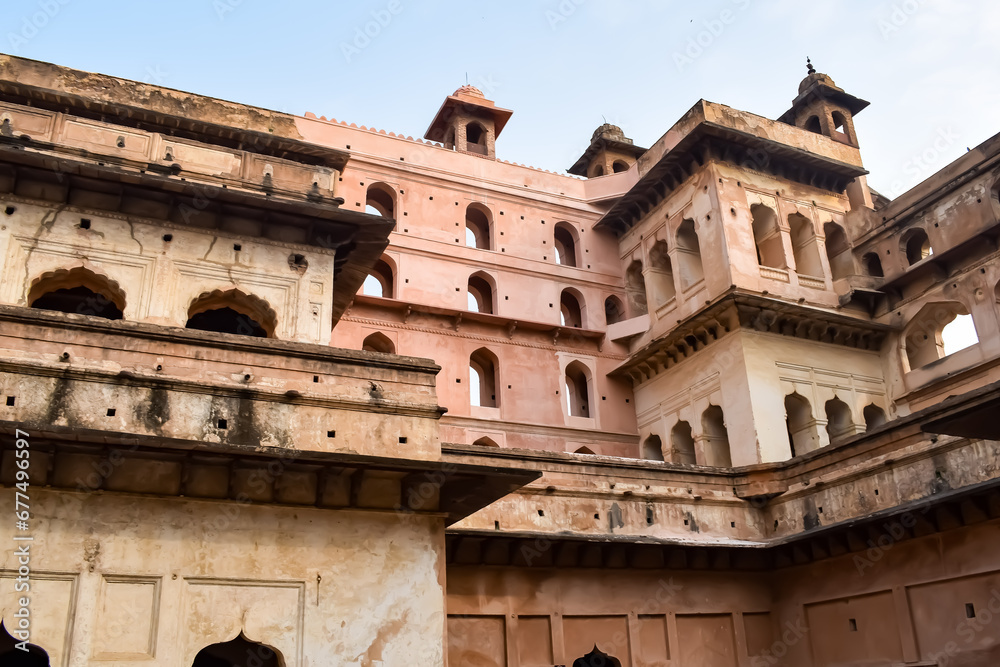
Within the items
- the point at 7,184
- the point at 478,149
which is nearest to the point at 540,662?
the point at 7,184

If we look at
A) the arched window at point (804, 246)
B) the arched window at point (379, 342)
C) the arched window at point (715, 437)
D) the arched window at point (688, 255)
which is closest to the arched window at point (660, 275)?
the arched window at point (688, 255)

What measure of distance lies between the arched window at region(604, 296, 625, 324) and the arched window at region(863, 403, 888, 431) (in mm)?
5450

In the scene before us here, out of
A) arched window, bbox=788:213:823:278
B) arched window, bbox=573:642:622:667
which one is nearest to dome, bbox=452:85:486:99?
arched window, bbox=788:213:823:278

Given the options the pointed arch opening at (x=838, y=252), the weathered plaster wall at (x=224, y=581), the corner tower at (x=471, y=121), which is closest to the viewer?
the weathered plaster wall at (x=224, y=581)

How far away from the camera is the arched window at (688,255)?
18.7 metres

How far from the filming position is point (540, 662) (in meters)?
11.6

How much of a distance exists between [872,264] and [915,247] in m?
0.89

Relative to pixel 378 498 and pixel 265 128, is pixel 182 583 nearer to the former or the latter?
pixel 378 498

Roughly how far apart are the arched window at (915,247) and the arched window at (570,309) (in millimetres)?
6677

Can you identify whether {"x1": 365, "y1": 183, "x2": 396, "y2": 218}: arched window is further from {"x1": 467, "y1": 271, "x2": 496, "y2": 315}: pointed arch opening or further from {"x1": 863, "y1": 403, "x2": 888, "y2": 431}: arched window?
{"x1": 863, "y1": 403, "x2": 888, "y2": 431}: arched window

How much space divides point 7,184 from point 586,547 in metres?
8.50

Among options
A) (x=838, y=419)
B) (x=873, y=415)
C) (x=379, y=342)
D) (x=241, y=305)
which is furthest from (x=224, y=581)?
(x=873, y=415)

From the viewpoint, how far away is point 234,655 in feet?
35.0

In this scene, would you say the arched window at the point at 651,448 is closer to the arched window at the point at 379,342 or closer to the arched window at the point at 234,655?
the arched window at the point at 379,342
